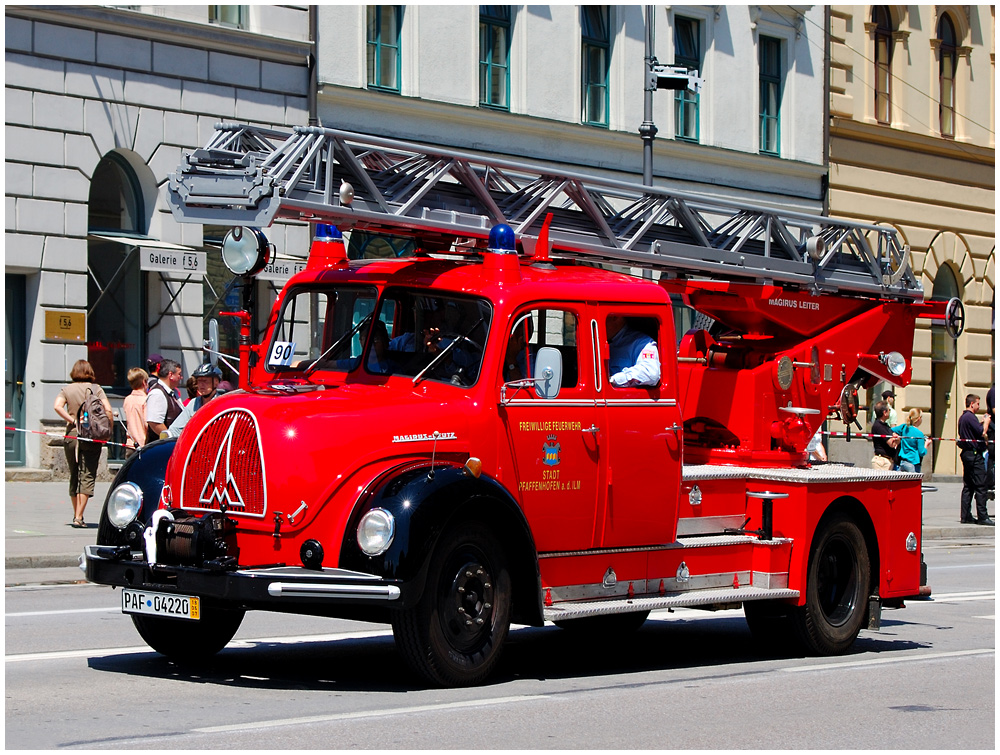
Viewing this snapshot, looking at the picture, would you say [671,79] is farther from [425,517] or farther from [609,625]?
[425,517]

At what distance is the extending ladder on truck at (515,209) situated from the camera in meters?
8.96

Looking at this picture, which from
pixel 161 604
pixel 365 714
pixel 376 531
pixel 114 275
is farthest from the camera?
pixel 114 275

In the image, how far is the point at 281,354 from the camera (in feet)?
32.7

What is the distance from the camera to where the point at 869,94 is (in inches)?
1346

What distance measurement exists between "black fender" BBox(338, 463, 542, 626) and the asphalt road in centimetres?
70

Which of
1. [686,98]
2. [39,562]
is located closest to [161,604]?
[39,562]

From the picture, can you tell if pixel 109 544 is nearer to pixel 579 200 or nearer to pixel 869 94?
pixel 579 200

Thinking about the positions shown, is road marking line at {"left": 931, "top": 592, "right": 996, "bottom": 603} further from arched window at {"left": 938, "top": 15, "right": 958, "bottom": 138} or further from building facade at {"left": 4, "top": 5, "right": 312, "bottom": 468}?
arched window at {"left": 938, "top": 15, "right": 958, "bottom": 138}

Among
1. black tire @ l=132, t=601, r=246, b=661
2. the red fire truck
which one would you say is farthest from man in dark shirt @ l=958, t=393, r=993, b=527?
black tire @ l=132, t=601, r=246, b=661

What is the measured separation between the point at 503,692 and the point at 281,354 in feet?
9.04

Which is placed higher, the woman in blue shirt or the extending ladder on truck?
the extending ladder on truck

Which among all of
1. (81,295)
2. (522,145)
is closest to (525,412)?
(81,295)

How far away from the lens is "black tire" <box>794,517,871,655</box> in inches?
430

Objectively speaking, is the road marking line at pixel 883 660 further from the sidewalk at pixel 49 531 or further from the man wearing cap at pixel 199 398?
the sidewalk at pixel 49 531
